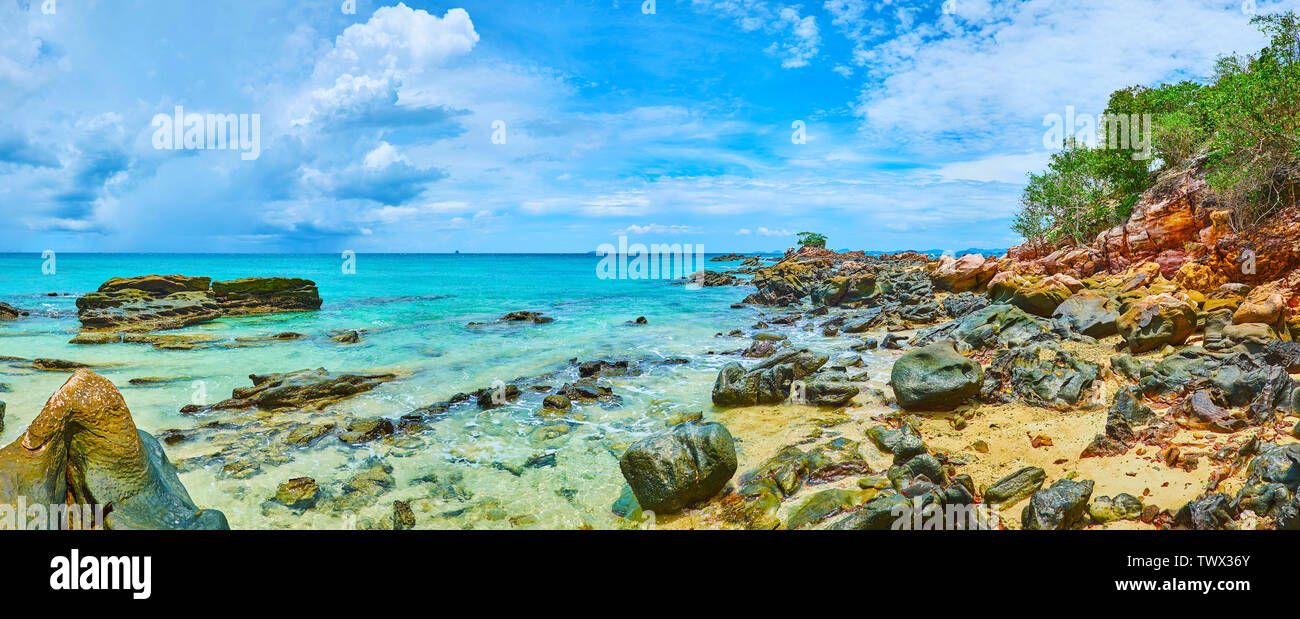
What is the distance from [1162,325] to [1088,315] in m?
3.10

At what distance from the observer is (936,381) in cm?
1283

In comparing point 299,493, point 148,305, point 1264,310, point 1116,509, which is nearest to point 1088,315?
point 1264,310

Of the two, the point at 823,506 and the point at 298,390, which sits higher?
the point at 298,390

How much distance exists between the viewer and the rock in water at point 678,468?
30.6ft

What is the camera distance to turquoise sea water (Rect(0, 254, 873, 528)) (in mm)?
10602

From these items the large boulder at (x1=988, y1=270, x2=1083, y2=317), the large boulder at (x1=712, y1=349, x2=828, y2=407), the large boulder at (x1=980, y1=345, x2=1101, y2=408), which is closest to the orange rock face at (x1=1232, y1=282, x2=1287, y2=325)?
the large boulder at (x1=980, y1=345, x2=1101, y2=408)

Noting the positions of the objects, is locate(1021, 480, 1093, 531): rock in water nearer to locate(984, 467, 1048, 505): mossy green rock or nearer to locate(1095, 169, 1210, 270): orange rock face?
locate(984, 467, 1048, 505): mossy green rock

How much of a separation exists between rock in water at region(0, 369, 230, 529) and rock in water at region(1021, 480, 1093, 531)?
35.0ft

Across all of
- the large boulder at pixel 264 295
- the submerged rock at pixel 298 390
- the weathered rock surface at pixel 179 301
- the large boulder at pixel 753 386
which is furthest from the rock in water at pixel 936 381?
the large boulder at pixel 264 295

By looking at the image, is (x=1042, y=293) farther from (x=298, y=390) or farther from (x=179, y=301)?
(x=179, y=301)

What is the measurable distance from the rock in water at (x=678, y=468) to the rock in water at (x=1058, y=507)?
440 centimetres
